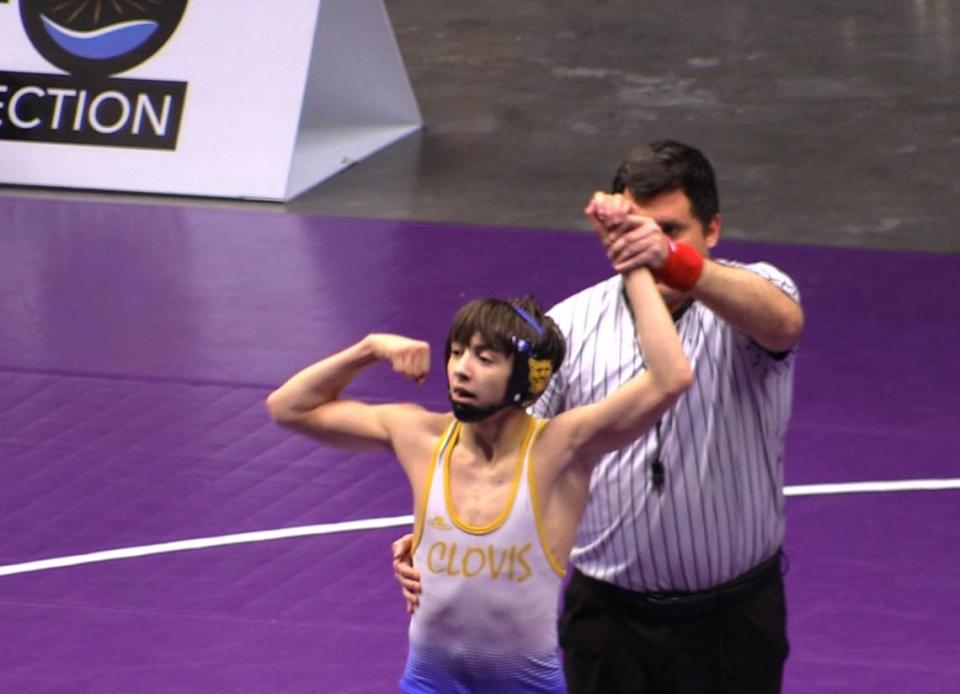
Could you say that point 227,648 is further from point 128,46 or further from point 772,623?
point 128,46

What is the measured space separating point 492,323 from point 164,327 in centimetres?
553

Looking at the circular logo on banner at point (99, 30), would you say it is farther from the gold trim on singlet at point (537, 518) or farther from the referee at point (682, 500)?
the gold trim on singlet at point (537, 518)

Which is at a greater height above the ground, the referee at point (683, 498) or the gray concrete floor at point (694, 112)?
the referee at point (683, 498)

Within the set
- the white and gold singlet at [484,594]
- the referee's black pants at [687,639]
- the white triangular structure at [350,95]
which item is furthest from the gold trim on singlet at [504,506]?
the white triangular structure at [350,95]

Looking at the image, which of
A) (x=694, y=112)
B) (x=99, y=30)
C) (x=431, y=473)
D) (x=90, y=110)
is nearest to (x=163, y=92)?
(x=90, y=110)

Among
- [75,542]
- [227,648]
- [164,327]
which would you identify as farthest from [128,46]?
[227,648]

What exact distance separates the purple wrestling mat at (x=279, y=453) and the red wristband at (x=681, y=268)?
105 inches

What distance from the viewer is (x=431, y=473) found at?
152 inches

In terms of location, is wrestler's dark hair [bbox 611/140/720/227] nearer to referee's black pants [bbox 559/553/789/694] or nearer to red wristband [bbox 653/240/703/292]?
red wristband [bbox 653/240/703/292]

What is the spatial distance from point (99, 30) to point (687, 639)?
8200 millimetres

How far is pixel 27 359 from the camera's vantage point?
8.68 meters

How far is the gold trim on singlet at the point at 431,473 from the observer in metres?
3.86

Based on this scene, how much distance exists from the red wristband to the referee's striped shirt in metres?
0.33

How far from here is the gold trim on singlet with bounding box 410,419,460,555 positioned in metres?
3.86
